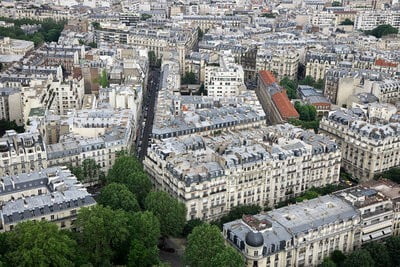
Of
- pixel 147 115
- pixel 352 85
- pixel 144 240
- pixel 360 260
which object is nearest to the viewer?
pixel 360 260

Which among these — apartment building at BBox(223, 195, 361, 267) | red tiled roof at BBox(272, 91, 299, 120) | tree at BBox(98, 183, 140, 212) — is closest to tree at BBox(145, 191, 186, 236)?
tree at BBox(98, 183, 140, 212)

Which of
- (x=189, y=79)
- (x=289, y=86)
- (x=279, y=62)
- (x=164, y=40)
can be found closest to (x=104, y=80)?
(x=189, y=79)

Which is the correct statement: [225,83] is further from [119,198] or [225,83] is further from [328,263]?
[328,263]

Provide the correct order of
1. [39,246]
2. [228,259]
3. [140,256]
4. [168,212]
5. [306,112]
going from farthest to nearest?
[306,112] < [168,212] < [140,256] < [39,246] < [228,259]

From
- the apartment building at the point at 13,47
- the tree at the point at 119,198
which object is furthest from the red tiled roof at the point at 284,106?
the apartment building at the point at 13,47

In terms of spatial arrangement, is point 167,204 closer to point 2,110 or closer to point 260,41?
point 2,110

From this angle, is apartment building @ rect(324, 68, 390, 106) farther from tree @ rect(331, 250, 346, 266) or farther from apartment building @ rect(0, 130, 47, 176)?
apartment building @ rect(0, 130, 47, 176)

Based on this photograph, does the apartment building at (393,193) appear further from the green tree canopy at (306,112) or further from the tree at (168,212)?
the green tree canopy at (306,112)
